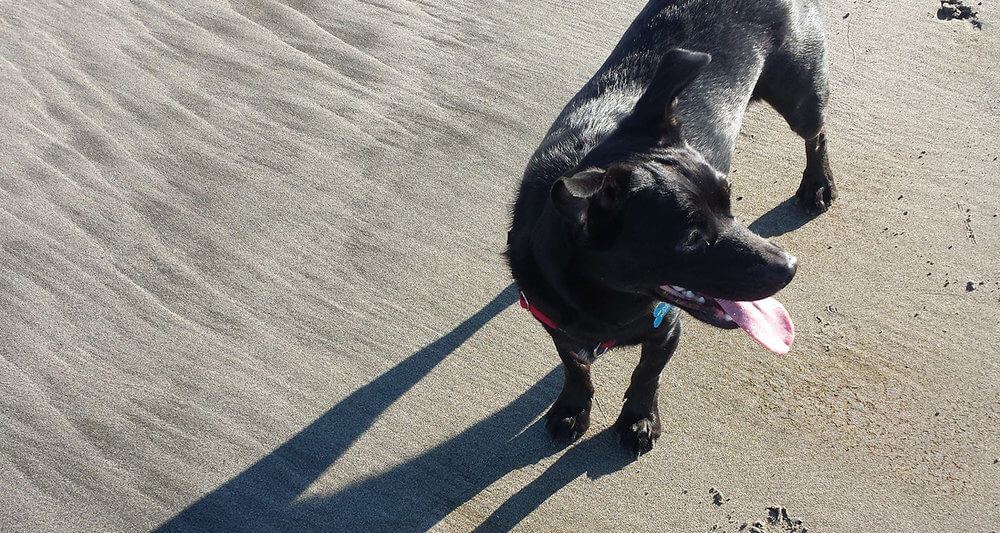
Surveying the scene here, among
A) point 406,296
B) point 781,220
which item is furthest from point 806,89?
point 406,296

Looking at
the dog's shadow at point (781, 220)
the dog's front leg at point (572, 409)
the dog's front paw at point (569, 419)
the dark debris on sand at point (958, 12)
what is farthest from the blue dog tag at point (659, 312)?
the dark debris on sand at point (958, 12)

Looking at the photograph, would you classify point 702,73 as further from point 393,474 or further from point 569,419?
point 393,474

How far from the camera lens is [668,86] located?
241cm

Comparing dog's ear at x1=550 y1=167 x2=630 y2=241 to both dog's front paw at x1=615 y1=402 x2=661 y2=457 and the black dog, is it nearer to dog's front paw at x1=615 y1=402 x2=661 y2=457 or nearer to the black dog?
the black dog

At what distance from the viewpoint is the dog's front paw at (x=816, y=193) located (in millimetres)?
3844

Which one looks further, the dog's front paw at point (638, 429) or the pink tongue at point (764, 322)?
the dog's front paw at point (638, 429)

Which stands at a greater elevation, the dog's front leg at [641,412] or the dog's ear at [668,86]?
the dog's ear at [668,86]

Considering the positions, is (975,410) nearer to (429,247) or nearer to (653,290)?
(653,290)

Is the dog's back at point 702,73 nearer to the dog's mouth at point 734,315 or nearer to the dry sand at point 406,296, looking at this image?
the dog's mouth at point 734,315

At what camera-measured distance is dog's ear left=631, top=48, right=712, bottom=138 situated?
2.40m

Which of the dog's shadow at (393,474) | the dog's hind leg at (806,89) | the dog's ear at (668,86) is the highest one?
the dog's ear at (668,86)

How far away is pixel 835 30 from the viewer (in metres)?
4.89

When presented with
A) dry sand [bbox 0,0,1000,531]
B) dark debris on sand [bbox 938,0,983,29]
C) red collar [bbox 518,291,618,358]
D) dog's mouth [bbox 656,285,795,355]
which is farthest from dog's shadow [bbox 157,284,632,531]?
dark debris on sand [bbox 938,0,983,29]

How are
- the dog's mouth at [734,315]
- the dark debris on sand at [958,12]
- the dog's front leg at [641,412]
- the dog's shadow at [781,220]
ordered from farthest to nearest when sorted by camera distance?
the dark debris on sand at [958,12] → the dog's shadow at [781,220] → the dog's front leg at [641,412] → the dog's mouth at [734,315]
